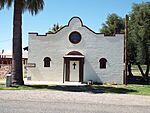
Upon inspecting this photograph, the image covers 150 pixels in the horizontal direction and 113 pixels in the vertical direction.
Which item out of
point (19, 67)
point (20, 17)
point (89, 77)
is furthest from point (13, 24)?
point (89, 77)

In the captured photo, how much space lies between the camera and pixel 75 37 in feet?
99.2

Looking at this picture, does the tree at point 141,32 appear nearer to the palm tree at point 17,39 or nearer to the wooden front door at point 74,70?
the wooden front door at point 74,70

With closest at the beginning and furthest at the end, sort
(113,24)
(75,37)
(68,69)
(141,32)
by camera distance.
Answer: (75,37)
(68,69)
(141,32)
(113,24)

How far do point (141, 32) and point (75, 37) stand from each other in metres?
8.86

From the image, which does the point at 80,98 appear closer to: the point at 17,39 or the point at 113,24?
the point at 17,39

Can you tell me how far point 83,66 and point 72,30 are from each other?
3562 millimetres

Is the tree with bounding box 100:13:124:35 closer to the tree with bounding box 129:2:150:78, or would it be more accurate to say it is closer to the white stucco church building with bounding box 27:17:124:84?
the tree with bounding box 129:2:150:78

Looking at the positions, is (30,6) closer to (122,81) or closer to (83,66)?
(83,66)

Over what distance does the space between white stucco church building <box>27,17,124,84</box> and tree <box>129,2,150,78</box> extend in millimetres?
5924

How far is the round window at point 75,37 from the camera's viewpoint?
3021 centimetres

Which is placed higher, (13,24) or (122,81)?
(13,24)

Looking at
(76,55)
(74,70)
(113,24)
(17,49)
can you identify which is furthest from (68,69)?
(113,24)

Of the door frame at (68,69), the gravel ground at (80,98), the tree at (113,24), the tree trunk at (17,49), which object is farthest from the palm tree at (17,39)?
the tree at (113,24)

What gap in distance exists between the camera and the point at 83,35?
30.2 metres
